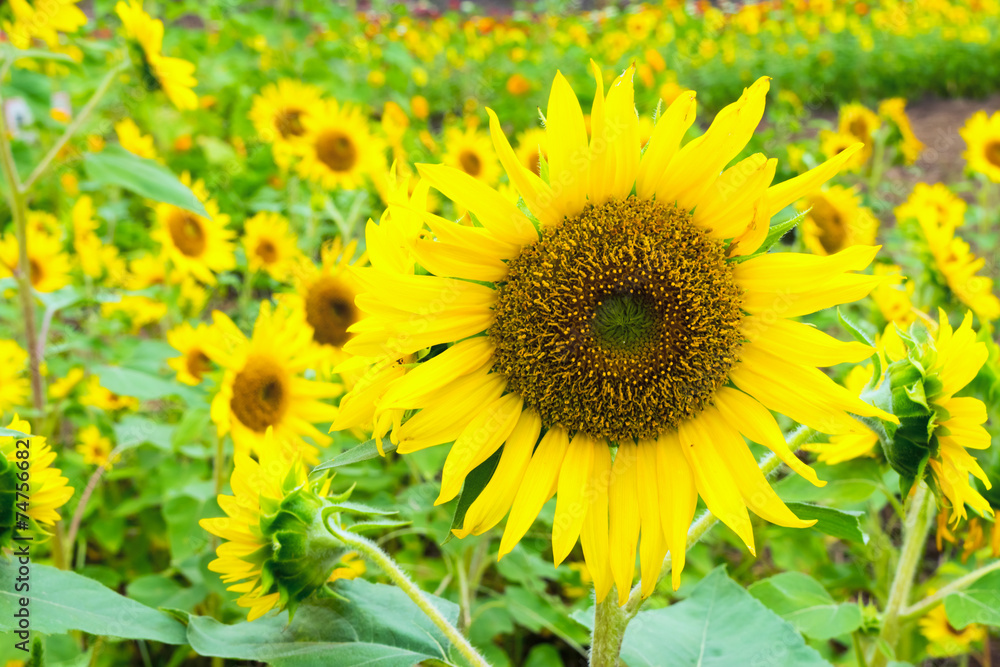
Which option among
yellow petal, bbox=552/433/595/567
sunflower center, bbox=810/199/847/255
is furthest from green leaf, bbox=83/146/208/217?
sunflower center, bbox=810/199/847/255

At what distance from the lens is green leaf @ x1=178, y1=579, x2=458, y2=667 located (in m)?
1.05

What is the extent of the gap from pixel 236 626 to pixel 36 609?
265 millimetres

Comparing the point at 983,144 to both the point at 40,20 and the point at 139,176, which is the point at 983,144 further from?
the point at 40,20

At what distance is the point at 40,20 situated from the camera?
1971 millimetres

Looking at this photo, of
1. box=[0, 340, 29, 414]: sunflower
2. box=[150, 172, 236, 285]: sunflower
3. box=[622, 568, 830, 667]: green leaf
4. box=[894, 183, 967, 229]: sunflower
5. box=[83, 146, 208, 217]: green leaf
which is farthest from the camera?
box=[894, 183, 967, 229]: sunflower

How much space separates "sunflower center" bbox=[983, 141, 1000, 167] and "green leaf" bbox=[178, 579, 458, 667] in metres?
3.77

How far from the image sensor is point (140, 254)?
3541 millimetres

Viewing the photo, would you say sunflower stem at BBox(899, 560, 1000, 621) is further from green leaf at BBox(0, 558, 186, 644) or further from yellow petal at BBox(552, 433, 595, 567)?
green leaf at BBox(0, 558, 186, 644)

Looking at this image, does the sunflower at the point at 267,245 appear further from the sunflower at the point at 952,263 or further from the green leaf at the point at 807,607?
the sunflower at the point at 952,263

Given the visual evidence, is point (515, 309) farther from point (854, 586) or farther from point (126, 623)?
point (854, 586)

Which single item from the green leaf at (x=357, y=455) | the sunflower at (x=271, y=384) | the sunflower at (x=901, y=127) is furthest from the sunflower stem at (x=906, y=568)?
the sunflower at (x=901, y=127)

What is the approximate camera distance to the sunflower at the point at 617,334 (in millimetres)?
945

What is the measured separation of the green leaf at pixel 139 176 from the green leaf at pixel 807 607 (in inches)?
63.0

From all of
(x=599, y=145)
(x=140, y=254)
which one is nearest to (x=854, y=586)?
(x=599, y=145)
